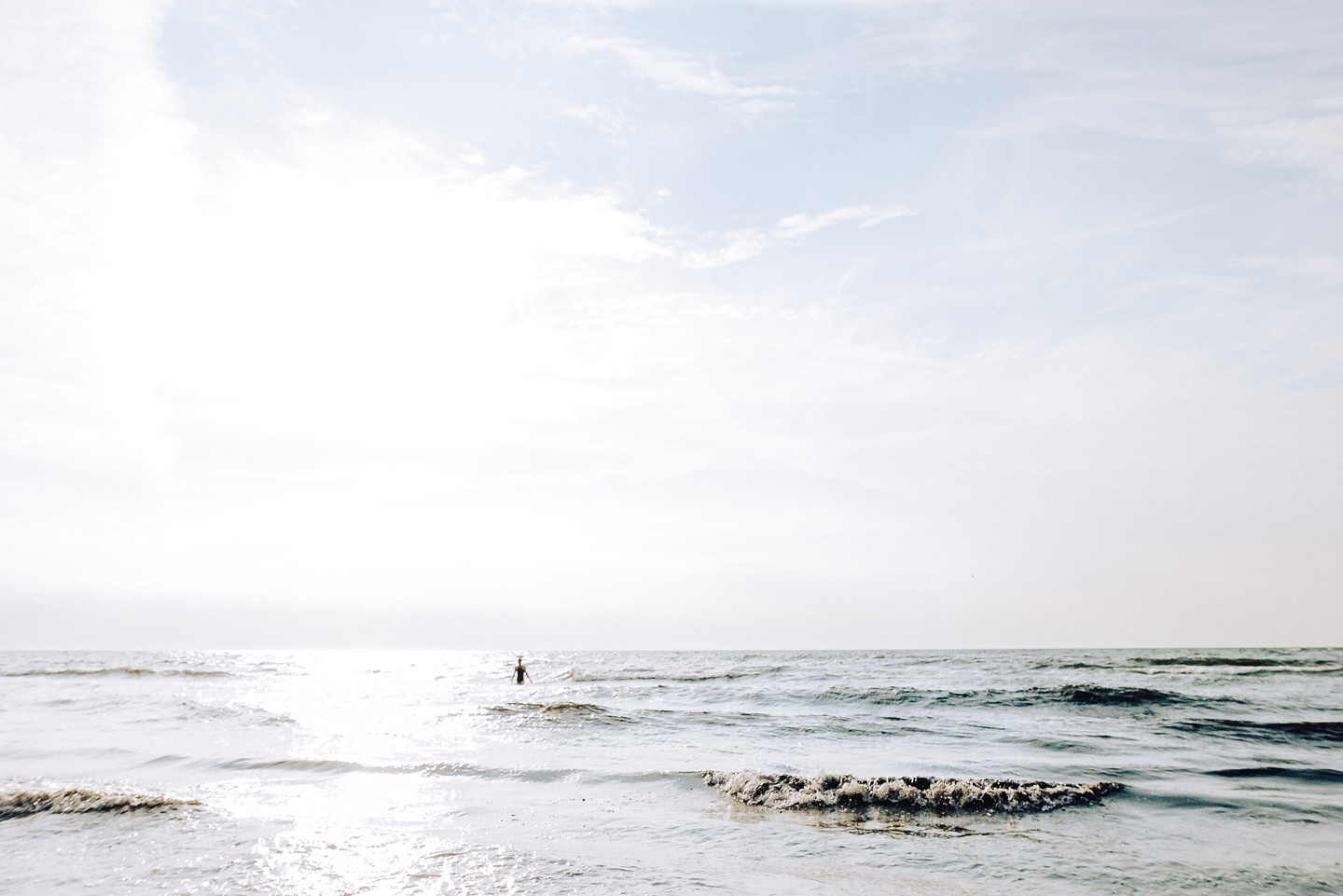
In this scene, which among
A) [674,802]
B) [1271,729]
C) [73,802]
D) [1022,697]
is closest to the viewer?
[73,802]

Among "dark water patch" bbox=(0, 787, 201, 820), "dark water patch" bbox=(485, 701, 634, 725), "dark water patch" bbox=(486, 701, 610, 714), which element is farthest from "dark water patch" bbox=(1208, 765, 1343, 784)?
"dark water patch" bbox=(0, 787, 201, 820)

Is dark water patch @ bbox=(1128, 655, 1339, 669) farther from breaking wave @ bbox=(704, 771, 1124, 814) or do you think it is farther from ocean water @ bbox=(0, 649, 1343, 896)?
breaking wave @ bbox=(704, 771, 1124, 814)

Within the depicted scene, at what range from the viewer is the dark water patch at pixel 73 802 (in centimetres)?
1032

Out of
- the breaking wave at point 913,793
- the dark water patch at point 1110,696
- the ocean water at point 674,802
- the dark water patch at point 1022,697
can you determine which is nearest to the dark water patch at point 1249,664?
the dark water patch at point 1110,696

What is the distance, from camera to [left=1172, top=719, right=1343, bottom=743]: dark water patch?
1858 cm

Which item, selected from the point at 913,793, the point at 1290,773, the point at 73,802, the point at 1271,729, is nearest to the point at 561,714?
the point at 73,802

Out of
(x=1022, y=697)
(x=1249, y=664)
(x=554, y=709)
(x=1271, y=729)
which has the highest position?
(x=1271, y=729)

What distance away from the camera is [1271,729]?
65.0 ft

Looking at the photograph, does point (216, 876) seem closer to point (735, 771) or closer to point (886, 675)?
point (735, 771)

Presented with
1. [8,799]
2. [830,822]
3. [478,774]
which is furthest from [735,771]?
[8,799]

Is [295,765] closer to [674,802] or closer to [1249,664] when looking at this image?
[674,802]

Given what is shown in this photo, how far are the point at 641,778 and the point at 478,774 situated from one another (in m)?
3.01

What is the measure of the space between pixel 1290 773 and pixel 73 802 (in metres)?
20.8

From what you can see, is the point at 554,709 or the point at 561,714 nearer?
the point at 561,714
